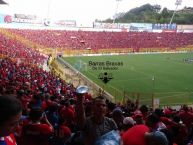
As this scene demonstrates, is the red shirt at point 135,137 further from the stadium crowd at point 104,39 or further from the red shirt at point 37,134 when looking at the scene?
the stadium crowd at point 104,39

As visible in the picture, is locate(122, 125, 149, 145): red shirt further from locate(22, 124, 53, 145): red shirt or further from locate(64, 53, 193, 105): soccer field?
locate(64, 53, 193, 105): soccer field

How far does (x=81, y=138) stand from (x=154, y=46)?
5686cm

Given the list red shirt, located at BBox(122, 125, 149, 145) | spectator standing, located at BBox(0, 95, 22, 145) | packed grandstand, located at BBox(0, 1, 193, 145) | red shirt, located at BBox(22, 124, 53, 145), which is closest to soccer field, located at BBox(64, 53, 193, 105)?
packed grandstand, located at BBox(0, 1, 193, 145)

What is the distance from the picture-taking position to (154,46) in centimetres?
6006

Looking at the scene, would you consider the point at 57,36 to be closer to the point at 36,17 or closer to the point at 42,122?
the point at 36,17

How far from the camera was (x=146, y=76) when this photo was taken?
117 feet

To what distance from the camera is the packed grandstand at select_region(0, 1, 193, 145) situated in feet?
14.1

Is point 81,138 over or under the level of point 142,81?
over

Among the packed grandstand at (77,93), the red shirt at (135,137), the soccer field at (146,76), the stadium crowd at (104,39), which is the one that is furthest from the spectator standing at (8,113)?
the stadium crowd at (104,39)

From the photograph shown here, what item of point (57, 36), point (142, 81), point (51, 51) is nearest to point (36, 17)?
point (57, 36)

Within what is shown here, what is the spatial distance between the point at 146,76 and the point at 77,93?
31.9m

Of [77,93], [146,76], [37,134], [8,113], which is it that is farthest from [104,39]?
[8,113]

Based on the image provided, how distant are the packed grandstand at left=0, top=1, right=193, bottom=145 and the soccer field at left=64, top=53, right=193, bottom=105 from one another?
1431 millimetres

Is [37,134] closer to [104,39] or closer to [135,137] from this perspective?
[135,137]
